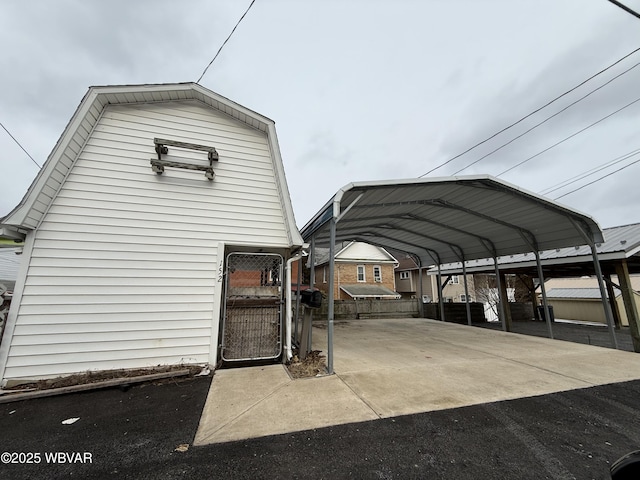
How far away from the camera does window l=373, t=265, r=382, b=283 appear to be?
2059 cm

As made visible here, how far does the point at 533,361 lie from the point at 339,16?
874 cm

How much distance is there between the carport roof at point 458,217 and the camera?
5.09 m

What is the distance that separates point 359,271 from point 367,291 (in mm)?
2249

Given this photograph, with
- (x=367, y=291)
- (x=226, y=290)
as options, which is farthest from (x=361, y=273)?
(x=226, y=290)

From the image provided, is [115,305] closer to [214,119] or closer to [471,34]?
[214,119]

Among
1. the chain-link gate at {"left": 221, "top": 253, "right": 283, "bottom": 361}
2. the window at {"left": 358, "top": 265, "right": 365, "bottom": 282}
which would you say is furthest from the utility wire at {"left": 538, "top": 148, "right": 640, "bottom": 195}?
the window at {"left": 358, "top": 265, "right": 365, "bottom": 282}

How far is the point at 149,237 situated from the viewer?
4.19m

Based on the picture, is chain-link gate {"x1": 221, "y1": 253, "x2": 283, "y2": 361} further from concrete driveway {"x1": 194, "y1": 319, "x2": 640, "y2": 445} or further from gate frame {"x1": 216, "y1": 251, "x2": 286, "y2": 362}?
concrete driveway {"x1": 194, "y1": 319, "x2": 640, "y2": 445}

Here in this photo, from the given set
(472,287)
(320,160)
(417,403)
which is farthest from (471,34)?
(472,287)

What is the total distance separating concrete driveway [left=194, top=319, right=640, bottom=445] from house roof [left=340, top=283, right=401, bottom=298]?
11.5 meters

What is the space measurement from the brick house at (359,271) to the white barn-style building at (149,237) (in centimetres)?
1438

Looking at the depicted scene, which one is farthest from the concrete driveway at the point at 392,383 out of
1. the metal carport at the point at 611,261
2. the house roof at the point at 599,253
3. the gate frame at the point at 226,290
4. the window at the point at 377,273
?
the window at the point at 377,273

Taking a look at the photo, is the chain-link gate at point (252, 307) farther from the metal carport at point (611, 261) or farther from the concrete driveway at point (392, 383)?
the metal carport at point (611, 261)

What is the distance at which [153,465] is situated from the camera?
77.9 inches
